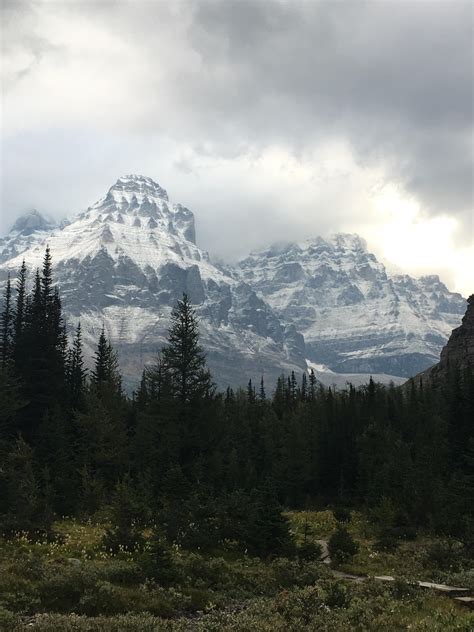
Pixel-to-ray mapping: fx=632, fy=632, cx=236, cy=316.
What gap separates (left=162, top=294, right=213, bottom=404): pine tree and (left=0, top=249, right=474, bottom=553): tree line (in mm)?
80

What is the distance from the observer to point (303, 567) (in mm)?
22922

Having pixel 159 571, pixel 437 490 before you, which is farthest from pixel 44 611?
pixel 437 490

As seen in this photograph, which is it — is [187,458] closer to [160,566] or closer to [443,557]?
[443,557]

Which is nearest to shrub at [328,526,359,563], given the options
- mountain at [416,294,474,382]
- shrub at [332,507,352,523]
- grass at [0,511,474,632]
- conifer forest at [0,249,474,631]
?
conifer forest at [0,249,474,631]

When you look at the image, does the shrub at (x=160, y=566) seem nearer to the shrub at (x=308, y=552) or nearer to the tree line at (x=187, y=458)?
the tree line at (x=187, y=458)

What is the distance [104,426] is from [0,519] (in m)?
21.8

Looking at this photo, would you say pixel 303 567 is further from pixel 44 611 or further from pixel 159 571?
pixel 44 611

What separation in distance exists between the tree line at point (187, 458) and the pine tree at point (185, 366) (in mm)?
80

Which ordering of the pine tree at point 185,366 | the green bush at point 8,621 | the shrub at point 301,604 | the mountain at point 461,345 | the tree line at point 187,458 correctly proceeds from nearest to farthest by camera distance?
the green bush at point 8,621
the shrub at point 301,604
the tree line at point 187,458
the pine tree at point 185,366
the mountain at point 461,345

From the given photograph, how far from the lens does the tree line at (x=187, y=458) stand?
92.7 feet

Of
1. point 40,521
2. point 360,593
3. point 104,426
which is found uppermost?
point 104,426

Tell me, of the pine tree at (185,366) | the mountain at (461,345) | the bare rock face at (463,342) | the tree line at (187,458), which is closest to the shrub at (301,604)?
the tree line at (187,458)

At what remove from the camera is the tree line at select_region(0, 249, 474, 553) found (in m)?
28.2

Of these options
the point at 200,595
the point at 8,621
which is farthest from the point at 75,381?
the point at 8,621
